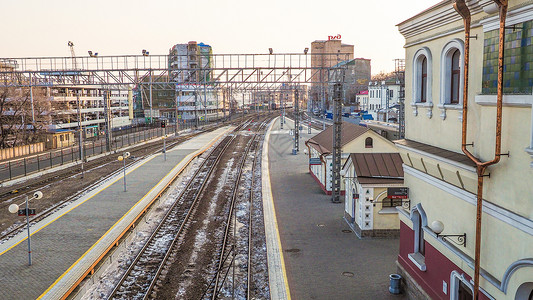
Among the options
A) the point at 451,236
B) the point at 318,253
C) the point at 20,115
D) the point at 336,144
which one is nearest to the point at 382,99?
the point at 20,115

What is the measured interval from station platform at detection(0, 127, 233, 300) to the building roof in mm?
9405

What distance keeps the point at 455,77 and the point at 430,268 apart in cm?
452

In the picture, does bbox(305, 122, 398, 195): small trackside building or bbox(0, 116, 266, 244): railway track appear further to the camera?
bbox(305, 122, 398, 195): small trackside building

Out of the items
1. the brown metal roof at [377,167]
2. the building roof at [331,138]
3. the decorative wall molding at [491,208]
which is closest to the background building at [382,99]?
the building roof at [331,138]

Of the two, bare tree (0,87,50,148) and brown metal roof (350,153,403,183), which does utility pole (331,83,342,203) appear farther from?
bare tree (0,87,50,148)

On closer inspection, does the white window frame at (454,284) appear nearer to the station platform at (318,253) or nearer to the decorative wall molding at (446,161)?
the decorative wall molding at (446,161)

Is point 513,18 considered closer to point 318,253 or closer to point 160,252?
point 318,253

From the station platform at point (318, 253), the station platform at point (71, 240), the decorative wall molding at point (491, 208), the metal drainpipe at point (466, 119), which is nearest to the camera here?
the decorative wall molding at point (491, 208)

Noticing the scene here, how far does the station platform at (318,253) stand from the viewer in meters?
12.9

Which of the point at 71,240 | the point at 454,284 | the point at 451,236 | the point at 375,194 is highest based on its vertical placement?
the point at 451,236

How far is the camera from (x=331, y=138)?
27219 mm

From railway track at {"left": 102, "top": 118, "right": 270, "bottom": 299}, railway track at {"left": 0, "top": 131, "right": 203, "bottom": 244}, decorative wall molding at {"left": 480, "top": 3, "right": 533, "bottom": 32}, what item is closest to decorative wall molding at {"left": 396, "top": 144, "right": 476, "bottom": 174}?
decorative wall molding at {"left": 480, "top": 3, "right": 533, "bottom": 32}

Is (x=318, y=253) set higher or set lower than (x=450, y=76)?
lower

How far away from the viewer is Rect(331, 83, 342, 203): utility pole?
73.4ft
